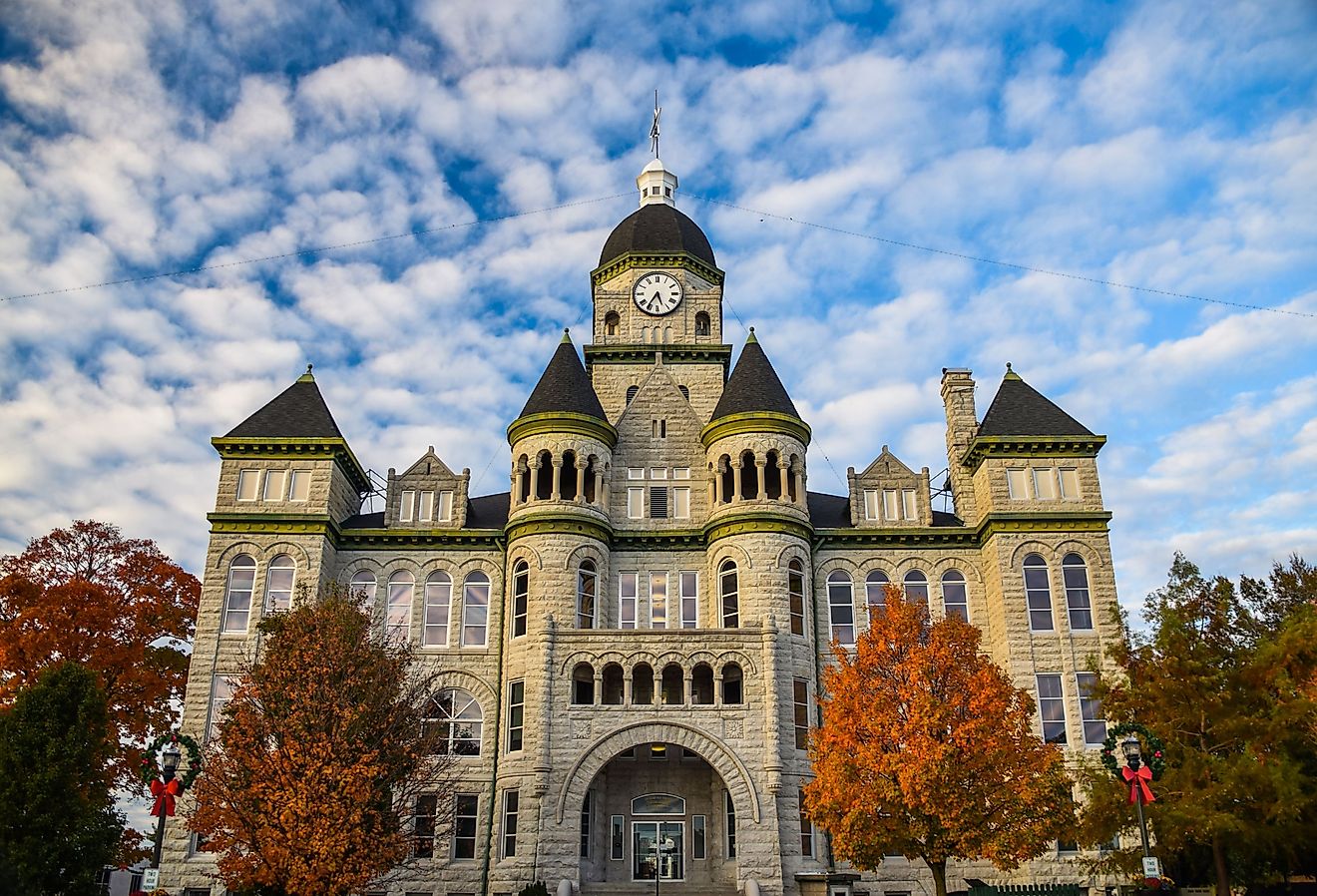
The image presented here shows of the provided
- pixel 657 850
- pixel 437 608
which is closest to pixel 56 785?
pixel 437 608

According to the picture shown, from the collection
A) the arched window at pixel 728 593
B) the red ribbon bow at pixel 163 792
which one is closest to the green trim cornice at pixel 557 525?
the arched window at pixel 728 593

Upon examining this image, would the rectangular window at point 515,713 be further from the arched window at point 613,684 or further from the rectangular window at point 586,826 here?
the rectangular window at point 586,826

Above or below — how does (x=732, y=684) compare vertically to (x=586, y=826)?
above

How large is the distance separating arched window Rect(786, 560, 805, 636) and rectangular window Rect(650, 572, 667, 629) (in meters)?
4.56

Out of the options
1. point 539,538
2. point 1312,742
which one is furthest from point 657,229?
point 1312,742

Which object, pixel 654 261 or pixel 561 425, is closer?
pixel 561 425

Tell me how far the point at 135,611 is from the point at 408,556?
35.2 feet

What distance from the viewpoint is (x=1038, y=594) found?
36688 millimetres

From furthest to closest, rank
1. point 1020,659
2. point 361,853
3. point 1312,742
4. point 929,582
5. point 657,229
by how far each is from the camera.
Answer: point 657,229 < point 929,582 < point 1020,659 < point 1312,742 < point 361,853

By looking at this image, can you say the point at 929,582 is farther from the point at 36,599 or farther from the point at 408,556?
the point at 36,599

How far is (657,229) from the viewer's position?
162 ft

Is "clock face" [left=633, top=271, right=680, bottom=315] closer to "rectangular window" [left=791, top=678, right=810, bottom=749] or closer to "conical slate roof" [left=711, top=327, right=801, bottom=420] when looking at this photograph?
"conical slate roof" [left=711, top=327, right=801, bottom=420]

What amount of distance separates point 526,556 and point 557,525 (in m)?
1.54

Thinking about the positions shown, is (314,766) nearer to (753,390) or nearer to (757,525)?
(757,525)
